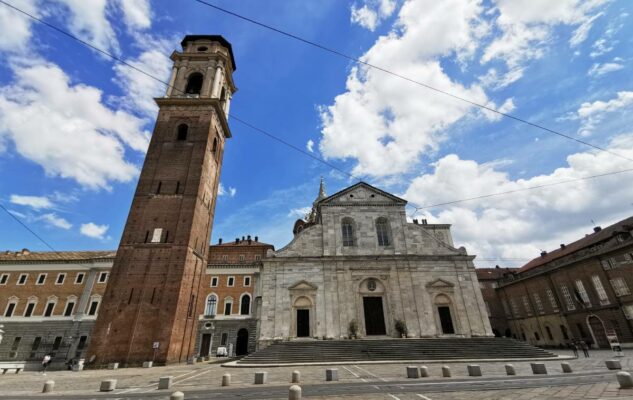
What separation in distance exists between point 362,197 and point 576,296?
78.7 ft

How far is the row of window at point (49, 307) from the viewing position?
1307 inches

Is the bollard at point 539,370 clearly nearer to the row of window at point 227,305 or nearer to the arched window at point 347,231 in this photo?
the arched window at point 347,231

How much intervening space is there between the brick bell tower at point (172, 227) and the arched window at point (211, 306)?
11.6m

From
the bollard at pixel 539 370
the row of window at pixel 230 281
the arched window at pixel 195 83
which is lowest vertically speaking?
the bollard at pixel 539 370

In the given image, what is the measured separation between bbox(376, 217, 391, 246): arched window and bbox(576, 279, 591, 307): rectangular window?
20.7 meters

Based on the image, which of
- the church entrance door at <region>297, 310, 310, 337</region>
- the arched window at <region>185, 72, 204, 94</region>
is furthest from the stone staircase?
the arched window at <region>185, 72, 204, 94</region>

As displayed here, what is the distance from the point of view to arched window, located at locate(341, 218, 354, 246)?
86.2ft

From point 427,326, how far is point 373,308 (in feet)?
13.6

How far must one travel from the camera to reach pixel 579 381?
9.08 metres

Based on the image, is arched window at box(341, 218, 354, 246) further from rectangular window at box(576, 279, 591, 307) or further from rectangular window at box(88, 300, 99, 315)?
rectangular window at box(88, 300, 99, 315)

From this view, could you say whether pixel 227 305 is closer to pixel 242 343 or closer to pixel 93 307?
pixel 242 343

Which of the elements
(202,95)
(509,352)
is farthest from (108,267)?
(509,352)

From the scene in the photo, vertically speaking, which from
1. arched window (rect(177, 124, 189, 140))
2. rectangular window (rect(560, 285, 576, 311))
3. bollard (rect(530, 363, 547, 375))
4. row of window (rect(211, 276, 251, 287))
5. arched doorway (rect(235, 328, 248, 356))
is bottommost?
bollard (rect(530, 363, 547, 375))

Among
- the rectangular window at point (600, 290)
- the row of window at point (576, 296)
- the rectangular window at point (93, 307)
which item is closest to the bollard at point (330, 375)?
the row of window at point (576, 296)
